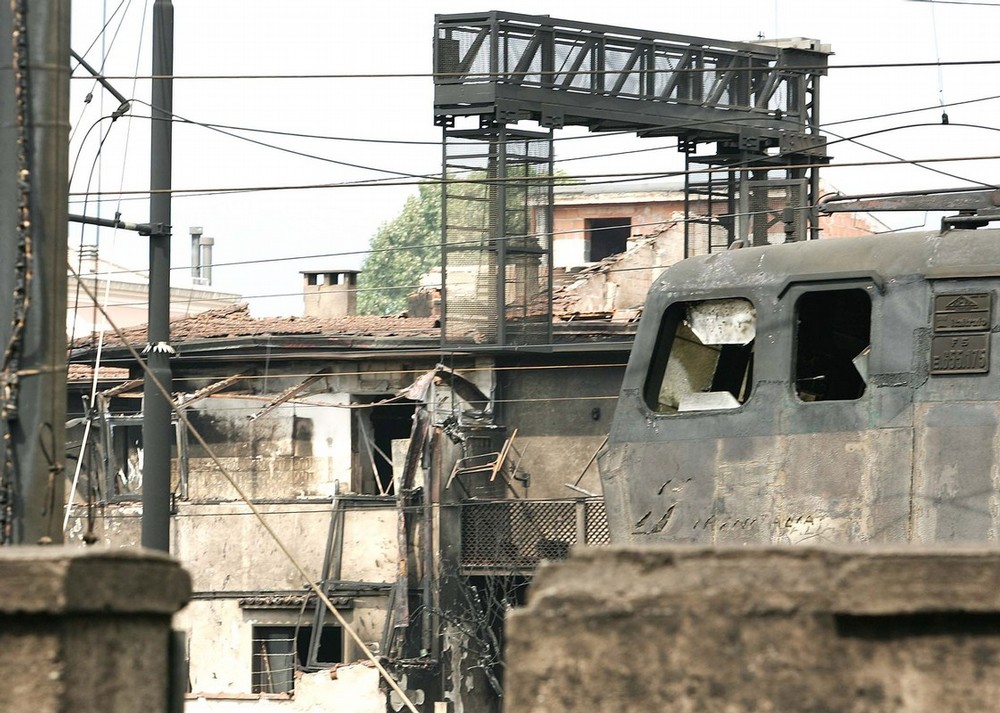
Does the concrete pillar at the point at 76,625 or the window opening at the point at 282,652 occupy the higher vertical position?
the concrete pillar at the point at 76,625

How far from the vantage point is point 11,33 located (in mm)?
8336

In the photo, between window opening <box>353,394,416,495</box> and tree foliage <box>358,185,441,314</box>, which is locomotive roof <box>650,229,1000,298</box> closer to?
window opening <box>353,394,416,495</box>

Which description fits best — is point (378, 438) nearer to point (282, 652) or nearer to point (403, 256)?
point (282, 652)

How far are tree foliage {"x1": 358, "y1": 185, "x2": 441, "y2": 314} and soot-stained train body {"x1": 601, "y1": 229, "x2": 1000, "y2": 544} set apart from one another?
69925mm

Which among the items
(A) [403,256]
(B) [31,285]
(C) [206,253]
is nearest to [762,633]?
(B) [31,285]

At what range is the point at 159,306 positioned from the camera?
15891mm

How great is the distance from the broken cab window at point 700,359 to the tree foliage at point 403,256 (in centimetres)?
6990

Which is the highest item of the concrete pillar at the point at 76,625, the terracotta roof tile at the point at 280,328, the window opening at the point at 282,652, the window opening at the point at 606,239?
the window opening at the point at 606,239

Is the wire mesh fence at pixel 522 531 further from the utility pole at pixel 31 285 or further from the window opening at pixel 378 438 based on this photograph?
the utility pole at pixel 31 285

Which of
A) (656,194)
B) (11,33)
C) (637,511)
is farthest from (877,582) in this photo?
(656,194)

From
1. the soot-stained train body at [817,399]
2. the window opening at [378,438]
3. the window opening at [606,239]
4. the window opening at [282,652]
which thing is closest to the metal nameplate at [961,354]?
the soot-stained train body at [817,399]

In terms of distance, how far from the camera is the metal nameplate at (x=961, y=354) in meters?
10.8

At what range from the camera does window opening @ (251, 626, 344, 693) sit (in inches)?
1109

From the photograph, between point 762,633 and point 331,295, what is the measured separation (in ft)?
110
